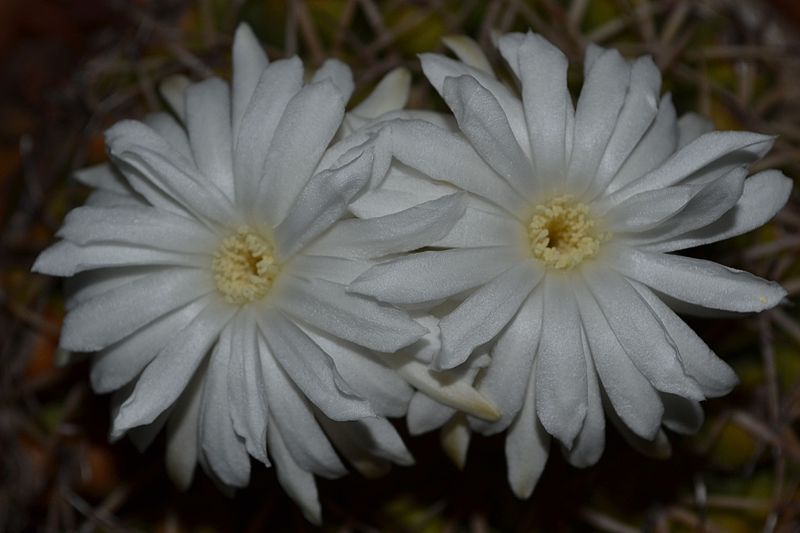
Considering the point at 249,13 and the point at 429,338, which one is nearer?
the point at 429,338

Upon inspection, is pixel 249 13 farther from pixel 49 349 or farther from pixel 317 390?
pixel 317 390

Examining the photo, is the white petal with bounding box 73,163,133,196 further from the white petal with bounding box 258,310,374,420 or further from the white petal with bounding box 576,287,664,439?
the white petal with bounding box 576,287,664,439

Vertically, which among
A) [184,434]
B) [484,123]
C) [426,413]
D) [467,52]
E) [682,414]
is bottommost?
[184,434]

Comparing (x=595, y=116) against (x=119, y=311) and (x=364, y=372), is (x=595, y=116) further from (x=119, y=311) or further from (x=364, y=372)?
(x=119, y=311)

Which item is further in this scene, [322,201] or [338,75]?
[338,75]

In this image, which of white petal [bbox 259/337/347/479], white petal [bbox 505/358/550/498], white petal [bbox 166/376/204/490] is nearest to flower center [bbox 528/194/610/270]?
white petal [bbox 505/358/550/498]

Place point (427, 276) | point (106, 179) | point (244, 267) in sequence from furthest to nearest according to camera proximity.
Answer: point (106, 179) < point (244, 267) < point (427, 276)

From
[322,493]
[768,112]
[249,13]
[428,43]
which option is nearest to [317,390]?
[322,493]

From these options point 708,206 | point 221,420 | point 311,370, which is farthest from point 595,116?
point 221,420
